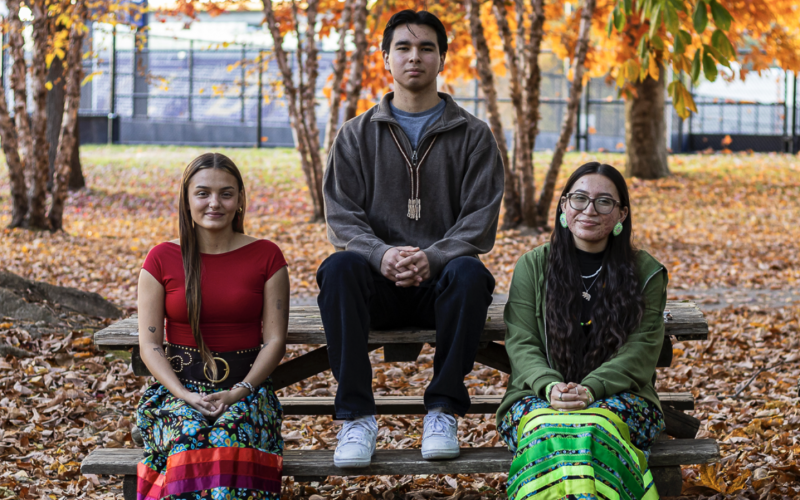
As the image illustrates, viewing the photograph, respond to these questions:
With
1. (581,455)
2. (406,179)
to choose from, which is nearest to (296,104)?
(406,179)

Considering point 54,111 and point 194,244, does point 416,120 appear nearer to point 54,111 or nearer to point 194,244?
point 194,244

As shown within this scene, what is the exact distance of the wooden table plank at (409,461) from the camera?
302 centimetres

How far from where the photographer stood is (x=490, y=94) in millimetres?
10133

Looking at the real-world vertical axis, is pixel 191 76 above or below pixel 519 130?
above

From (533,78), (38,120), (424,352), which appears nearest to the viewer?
(424,352)

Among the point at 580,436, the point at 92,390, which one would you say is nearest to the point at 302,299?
the point at 92,390

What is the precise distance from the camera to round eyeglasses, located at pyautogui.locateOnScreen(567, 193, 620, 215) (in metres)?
3.21

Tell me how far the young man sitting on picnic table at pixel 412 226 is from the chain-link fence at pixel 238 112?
55.7 feet

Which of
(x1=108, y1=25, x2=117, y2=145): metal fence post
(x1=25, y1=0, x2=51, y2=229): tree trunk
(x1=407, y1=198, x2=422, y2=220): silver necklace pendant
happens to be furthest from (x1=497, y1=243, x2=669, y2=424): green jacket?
(x1=108, y1=25, x2=117, y2=145): metal fence post

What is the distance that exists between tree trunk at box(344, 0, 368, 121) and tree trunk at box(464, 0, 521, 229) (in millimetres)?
1268

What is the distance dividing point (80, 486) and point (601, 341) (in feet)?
8.19

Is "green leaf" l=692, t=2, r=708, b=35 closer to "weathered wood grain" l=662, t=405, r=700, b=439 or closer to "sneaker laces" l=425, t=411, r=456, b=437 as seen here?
"weathered wood grain" l=662, t=405, r=700, b=439

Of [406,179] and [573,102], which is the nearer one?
[406,179]

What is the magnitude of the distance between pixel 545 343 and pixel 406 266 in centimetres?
64
